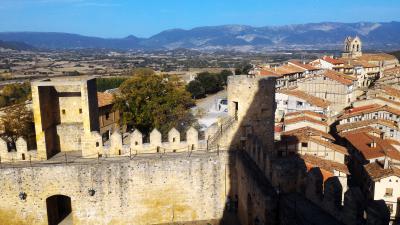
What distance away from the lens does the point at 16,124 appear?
25.8m

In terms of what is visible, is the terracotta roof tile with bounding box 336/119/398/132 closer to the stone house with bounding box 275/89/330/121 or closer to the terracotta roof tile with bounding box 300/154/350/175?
the stone house with bounding box 275/89/330/121

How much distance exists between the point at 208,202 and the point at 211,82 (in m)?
50.0

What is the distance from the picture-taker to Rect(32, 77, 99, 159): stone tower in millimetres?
17016

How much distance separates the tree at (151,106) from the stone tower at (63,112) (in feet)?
33.4

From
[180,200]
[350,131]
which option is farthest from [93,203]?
[350,131]

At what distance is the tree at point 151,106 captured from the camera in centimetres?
3041

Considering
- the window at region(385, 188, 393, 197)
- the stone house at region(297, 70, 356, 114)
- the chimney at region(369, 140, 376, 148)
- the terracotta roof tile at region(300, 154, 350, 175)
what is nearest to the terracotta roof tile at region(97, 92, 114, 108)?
the terracotta roof tile at region(300, 154, 350, 175)

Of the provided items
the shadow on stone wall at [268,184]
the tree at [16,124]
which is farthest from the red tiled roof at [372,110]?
the tree at [16,124]

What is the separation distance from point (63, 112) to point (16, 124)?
345 inches

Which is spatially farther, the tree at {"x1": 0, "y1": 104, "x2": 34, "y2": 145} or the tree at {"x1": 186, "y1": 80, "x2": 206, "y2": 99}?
the tree at {"x1": 186, "y1": 80, "x2": 206, "y2": 99}

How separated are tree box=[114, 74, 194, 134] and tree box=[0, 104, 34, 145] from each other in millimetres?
7458

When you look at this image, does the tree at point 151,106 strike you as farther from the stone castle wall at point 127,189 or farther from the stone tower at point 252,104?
the stone tower at point 252,104

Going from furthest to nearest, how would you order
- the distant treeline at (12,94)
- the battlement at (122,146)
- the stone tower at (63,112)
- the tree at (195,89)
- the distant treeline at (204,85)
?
1. the distant treeline at (204,85)
2. the tree at (195,89)
3. the distant treeline at (12,94)
4. the stone tower at (63,112)
5. the battlement at (122,146)

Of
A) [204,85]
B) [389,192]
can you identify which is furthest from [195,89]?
[389,192]
